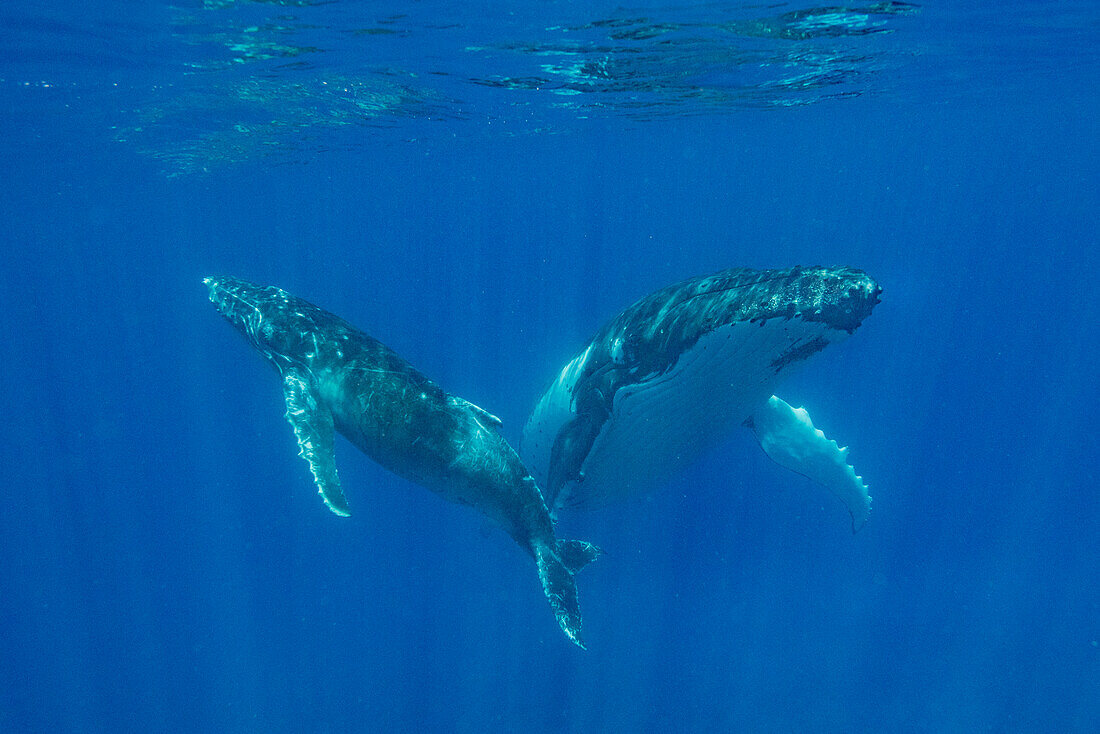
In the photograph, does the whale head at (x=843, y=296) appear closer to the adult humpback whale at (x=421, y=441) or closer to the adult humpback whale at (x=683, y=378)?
the adult humpback whale at (x=683, y=378)

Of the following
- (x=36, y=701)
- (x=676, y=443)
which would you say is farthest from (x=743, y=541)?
(x=36, y=701)

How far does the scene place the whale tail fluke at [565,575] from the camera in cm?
779

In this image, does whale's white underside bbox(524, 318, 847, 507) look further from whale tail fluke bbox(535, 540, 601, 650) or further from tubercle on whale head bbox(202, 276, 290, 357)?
tubercle on whale head bbox(202, 276, 290, 357)

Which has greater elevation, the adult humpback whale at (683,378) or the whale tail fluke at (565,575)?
the adult humpback whale at (683,378)

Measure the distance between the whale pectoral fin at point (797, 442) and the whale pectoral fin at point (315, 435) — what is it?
20.1ft

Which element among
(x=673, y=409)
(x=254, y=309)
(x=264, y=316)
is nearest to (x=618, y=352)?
(x=673, y=409)

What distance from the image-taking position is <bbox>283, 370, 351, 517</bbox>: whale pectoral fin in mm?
7855

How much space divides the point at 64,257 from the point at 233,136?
64.7 meters

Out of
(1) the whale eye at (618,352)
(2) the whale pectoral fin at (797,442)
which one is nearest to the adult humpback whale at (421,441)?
(1) the whale eye at (618,352)

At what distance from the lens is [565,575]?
8.16m

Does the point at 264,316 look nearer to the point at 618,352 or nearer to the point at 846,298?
the point at 618,352

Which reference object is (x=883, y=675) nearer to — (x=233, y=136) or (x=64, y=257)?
(x=233, y=136)

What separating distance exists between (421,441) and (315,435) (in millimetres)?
1360

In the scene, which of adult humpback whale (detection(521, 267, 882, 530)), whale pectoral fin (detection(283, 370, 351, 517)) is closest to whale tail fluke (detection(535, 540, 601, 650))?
adult humpback whale (detection(521, 267, 882, 530))
